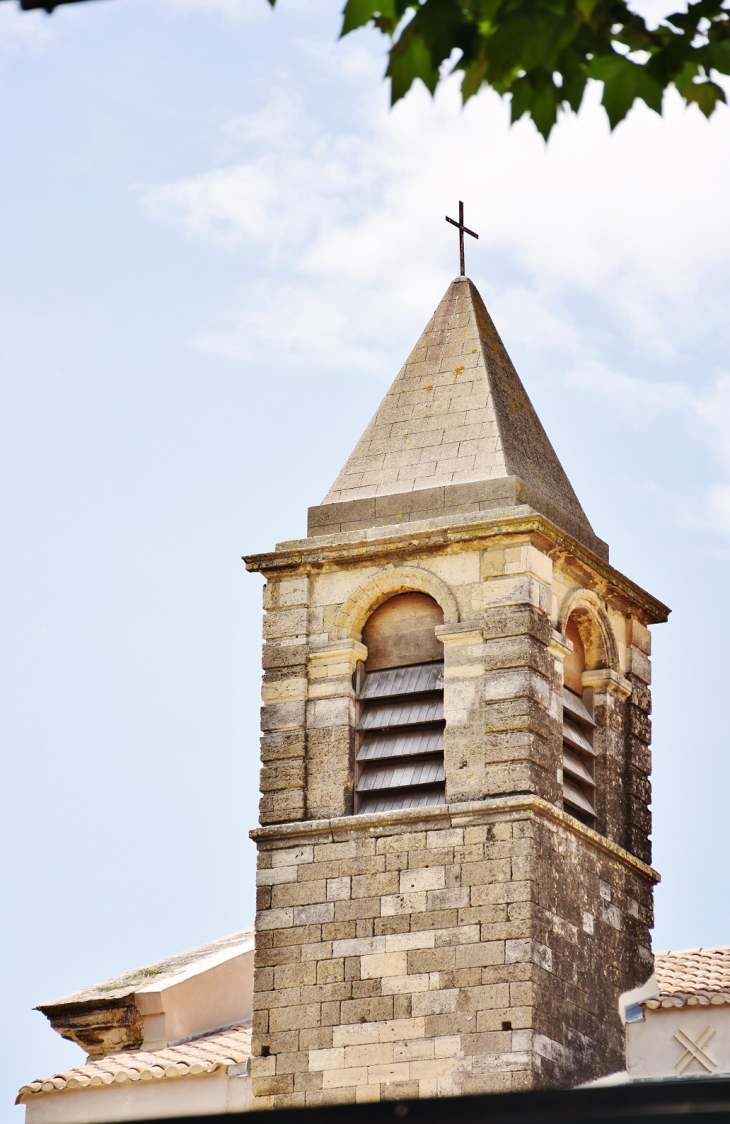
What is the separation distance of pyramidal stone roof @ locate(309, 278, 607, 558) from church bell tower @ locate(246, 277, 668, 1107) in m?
0.03

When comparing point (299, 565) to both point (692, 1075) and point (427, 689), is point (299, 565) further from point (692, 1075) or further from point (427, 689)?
point (692, 1075)

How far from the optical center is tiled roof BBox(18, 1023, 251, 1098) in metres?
14.7

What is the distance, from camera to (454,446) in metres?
15.3

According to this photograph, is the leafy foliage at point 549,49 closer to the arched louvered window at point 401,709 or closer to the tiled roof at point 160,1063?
the arched louvered window at point 401,709

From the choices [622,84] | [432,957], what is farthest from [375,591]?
[622,84]

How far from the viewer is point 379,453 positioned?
1565 cm

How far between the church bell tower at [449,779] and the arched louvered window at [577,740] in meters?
0.02

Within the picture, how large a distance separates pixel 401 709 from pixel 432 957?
1834 millimetres

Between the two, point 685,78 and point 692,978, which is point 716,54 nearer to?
point 685,78

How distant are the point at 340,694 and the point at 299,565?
1044 mm

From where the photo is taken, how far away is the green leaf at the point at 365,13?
441 centimetres

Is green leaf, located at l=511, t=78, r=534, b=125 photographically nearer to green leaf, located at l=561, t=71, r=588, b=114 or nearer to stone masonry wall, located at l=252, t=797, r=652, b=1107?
green leaf, located at l=561, t=71, r=588, b=114

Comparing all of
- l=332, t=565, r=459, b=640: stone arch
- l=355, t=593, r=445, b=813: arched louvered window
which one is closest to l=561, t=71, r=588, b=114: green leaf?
l=355, t=593, r=445, b=813: arched louvered window

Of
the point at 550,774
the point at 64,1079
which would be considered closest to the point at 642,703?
the point at 550,774
